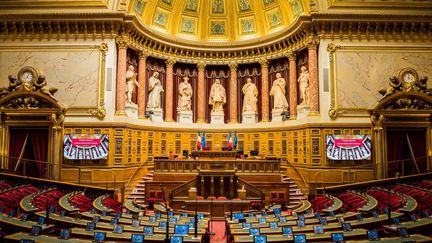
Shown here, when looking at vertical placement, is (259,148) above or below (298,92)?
below

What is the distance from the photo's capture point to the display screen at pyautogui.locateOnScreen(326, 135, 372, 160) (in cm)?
1970

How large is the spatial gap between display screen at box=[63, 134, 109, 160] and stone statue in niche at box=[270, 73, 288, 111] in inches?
439

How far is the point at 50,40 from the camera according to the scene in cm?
2086

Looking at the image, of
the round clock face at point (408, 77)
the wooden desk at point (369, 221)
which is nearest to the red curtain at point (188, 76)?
the round clock face at point (408, 77)

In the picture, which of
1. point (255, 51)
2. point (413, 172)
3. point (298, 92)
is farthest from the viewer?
point (255, 51)

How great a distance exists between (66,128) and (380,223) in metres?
16.6

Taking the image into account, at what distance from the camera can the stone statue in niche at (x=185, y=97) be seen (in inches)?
1007

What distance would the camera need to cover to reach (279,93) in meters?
24.3

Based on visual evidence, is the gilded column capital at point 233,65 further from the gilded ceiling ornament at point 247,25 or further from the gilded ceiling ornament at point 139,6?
the gilded ceiling ornament at point 139,6

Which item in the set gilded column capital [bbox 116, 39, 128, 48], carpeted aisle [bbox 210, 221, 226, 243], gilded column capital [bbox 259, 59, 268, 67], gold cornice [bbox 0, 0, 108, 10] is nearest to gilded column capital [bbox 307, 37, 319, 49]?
gilded column capital [bbox 259, 59, 268, 67]

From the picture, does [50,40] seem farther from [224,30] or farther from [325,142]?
[325,142]

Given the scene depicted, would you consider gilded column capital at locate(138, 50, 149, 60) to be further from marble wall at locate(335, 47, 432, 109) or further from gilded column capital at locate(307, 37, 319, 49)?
marble wall at locate(335, 47, 432, 109)

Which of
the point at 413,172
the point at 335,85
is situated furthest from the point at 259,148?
the point at 413,172

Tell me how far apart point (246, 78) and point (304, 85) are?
5181 millimetres
